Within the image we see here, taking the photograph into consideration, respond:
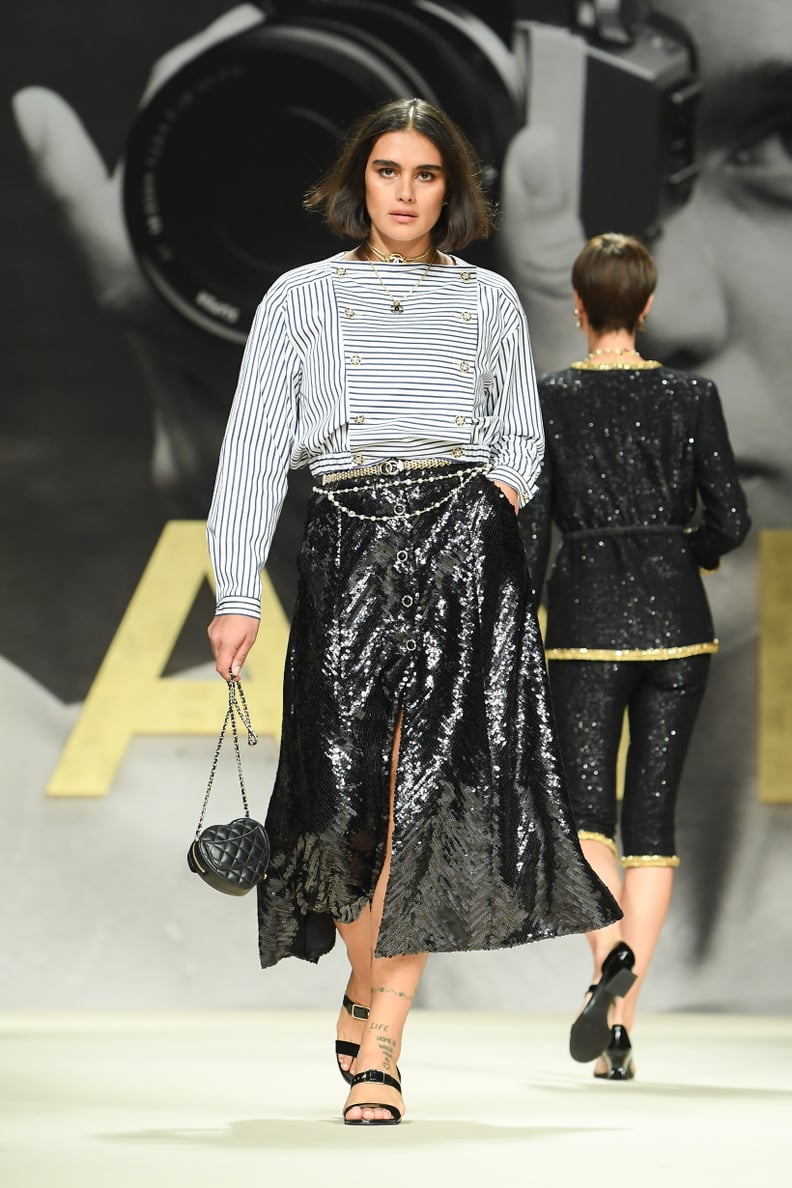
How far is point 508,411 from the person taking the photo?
292 centimetres

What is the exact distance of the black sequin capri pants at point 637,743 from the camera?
3.61 metres

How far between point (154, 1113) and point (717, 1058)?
142 cm

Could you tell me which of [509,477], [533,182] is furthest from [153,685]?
[509,477]

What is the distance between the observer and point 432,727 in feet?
8.75

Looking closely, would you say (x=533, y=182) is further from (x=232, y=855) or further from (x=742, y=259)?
(x=232, y=855)

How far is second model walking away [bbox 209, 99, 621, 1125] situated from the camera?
2.65 metres

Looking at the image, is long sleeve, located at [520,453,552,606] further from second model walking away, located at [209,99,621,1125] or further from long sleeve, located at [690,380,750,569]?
second model walking away, located at [209,99,621,1125]

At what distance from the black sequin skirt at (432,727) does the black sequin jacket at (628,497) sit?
909 millimetres

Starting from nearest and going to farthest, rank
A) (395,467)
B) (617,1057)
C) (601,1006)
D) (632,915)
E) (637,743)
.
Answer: (395,467) < (601,1006) < (617,1057) < (632,915) < (637,743)

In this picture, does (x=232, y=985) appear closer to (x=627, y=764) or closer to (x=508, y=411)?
(x=627, y=764)

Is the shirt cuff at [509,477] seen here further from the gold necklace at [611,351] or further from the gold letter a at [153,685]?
the gold letter a at [153,685]

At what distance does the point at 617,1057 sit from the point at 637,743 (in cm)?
57

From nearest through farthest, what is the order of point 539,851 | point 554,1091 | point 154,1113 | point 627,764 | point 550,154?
point 539,851, point 154,1113, point 554,1091, point 627,764, point 550,154

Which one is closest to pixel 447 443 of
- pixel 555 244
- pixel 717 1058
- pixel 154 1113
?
pixel 154 1113
